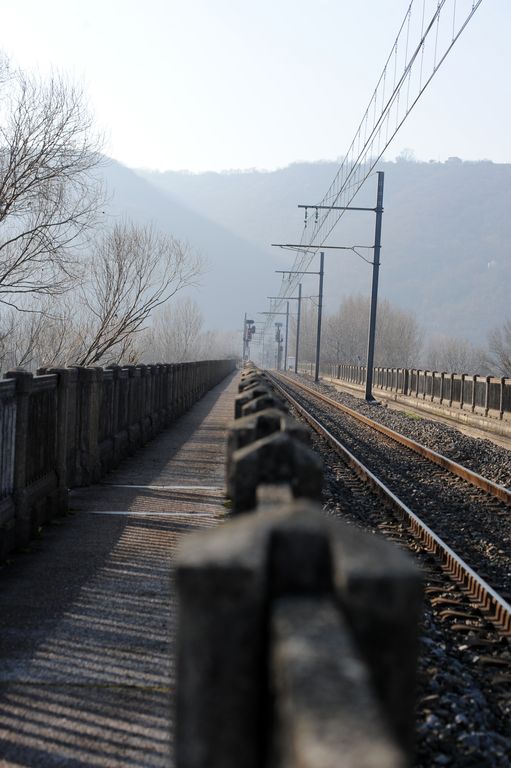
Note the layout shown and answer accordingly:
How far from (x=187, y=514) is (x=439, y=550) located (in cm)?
264

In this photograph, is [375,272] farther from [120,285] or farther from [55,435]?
[55,435]

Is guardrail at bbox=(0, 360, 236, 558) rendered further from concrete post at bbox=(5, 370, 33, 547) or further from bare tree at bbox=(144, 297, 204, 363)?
bare tree at bbox=(144, 297, 204, 363)

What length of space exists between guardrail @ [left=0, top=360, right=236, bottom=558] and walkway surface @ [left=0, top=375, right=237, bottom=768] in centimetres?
31

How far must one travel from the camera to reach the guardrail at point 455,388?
26.9m

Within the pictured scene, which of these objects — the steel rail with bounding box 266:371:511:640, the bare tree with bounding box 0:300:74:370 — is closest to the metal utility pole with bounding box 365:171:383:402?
the bare tree with bounding box 0:300:74:370

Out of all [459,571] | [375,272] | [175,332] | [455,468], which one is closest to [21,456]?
[459,571]

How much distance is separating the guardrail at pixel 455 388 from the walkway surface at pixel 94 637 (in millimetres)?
17625

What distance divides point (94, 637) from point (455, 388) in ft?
96.0

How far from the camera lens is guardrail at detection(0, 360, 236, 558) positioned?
26.2 feet

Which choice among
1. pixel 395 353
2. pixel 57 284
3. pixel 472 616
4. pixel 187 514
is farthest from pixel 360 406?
pixel 395 353

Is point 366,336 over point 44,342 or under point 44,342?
over

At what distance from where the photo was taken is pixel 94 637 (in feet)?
18.3

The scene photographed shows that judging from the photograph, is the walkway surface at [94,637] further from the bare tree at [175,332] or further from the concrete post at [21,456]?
the bare tree at [175,332]

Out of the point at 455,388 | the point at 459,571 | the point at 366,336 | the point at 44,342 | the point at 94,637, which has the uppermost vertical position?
the point at 366,336
